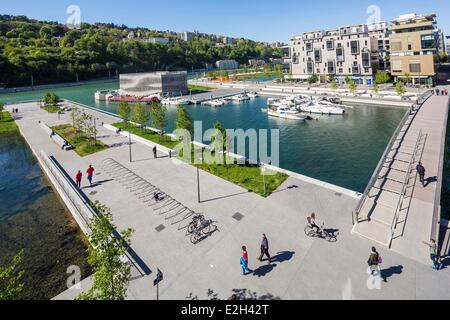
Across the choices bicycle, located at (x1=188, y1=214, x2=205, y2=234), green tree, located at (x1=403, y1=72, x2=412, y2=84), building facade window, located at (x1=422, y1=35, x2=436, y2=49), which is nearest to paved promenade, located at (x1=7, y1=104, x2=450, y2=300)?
bicycle, located at (x1=188, y1=214, x2=205, y2=234)

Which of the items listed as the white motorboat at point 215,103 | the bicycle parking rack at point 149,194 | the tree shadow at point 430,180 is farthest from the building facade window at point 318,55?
the bicycle parking rack at point 149,194

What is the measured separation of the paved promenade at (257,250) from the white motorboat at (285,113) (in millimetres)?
30105

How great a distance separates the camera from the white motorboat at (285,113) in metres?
49.5

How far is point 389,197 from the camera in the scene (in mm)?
18281

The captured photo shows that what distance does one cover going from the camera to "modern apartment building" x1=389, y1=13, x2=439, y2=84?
61969 mm

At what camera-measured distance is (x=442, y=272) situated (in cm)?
1214

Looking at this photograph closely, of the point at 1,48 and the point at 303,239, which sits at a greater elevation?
the point at 1,48

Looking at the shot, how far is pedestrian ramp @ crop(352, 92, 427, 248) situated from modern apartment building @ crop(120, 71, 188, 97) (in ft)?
207

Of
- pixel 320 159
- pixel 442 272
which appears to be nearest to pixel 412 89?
pixel 320 159

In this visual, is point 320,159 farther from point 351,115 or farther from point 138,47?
point 138,47

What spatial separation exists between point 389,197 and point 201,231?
11921mm

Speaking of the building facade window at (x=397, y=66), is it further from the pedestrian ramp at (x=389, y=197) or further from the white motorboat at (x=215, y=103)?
the pedestrian ramp at (x=389, y=197)

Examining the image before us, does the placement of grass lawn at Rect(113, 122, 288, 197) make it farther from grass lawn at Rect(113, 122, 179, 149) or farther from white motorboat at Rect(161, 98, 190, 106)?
white motorboat at Rect(161, 98, 190, 106)

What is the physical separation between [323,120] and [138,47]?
168 meters
